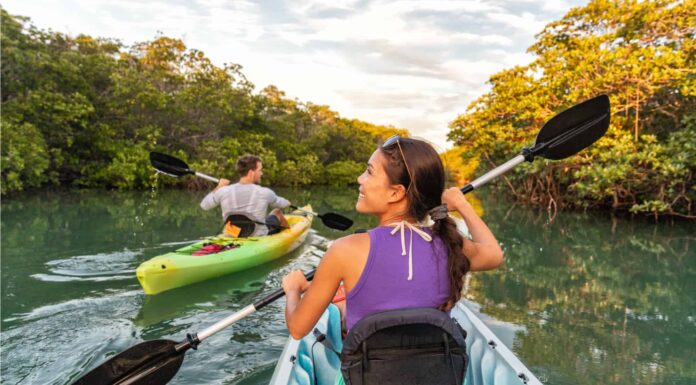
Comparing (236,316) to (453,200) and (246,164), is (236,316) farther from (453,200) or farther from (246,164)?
(246,164)

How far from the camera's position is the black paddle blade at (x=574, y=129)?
2.22 meters

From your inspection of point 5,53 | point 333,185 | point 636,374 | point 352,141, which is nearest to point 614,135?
point 636,374

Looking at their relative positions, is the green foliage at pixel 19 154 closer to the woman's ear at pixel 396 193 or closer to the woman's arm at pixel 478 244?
the woman's ear at pixel 396 193

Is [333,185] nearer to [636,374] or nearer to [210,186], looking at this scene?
[210,186]

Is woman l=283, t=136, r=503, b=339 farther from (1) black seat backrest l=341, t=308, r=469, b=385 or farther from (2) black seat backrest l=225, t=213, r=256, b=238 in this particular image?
(2) black seat backrest l=225, t=213, r=256, b=238

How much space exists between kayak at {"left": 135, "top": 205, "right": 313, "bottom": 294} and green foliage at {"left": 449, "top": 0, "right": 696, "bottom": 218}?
738 cm

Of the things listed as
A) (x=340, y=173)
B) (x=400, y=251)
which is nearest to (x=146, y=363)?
(x=400, y=251)

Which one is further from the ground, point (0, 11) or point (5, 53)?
point (0, 11)

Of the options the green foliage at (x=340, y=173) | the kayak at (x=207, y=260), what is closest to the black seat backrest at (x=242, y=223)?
the kayak at (x=207, y=260)

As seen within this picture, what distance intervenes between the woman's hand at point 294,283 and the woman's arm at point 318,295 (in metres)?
0.06

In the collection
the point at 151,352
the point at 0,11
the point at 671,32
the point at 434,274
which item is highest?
the point at 0,11

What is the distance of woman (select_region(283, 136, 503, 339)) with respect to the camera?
1.17 metres

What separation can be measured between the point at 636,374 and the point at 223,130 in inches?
789

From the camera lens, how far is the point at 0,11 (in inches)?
484
